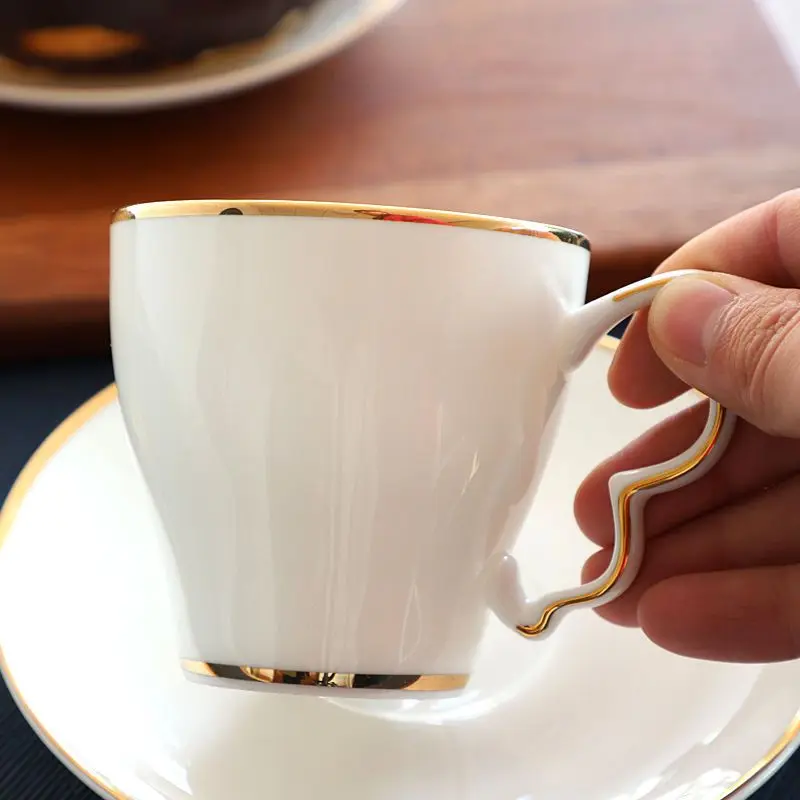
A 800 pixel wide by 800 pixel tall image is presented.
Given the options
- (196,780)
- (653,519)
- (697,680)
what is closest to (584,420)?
(653,519)

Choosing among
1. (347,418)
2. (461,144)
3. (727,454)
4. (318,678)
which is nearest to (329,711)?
(318,678)

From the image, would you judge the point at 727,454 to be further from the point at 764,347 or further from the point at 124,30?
the point at 124,30

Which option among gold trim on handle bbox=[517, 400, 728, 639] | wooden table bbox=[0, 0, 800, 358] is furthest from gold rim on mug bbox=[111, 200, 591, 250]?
wooden table bbox=[0, 0, 800, 358]

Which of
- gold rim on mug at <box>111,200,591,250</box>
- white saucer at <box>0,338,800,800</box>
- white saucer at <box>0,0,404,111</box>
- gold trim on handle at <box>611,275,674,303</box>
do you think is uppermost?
white saucer at <box>0,0,404,111</box>

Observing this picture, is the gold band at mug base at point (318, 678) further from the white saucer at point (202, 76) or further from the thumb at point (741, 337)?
the white saucer at point (202, 76)

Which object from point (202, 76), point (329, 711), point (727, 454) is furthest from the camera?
point (202, 76)

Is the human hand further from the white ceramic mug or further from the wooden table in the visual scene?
the wooden table
